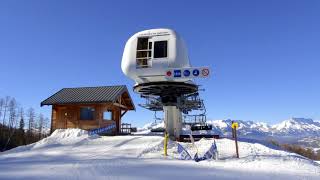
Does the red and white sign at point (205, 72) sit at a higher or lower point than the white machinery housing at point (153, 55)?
lower

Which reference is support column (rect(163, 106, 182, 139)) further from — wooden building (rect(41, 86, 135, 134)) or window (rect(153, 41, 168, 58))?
wooden building (rect(41, 86, 135, 134))

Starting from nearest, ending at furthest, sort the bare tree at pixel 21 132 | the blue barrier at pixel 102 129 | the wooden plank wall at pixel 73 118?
the blue barrier at pixel 102 129 → the wooden plank wall at pixel 73 118 → the bare tree at pixel 21 132

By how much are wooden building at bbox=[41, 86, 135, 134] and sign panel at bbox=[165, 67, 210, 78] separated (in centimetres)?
999

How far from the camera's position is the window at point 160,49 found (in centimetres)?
2186

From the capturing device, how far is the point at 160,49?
22.0 metres

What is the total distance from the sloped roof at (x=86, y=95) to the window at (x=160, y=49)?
30.2 ft

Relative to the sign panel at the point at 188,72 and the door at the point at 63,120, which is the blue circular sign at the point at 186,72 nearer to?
the sign panel at the point at 188,72

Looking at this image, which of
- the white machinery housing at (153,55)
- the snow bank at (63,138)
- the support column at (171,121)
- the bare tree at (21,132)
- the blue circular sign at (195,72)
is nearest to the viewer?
the blue circular sign at (195,72)

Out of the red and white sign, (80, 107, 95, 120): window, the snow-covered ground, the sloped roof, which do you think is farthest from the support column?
(80, 107, 95, 120): window

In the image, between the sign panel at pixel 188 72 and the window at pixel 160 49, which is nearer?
the sign panel at pixel 188 72

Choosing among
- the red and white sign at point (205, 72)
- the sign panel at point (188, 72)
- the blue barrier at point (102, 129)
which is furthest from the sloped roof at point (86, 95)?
the red and white sign at point (205, 72)

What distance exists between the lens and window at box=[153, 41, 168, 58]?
71.7 ft

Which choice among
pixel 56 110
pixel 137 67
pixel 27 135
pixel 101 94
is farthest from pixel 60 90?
pixel 27 135

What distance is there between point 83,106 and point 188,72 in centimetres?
1394
